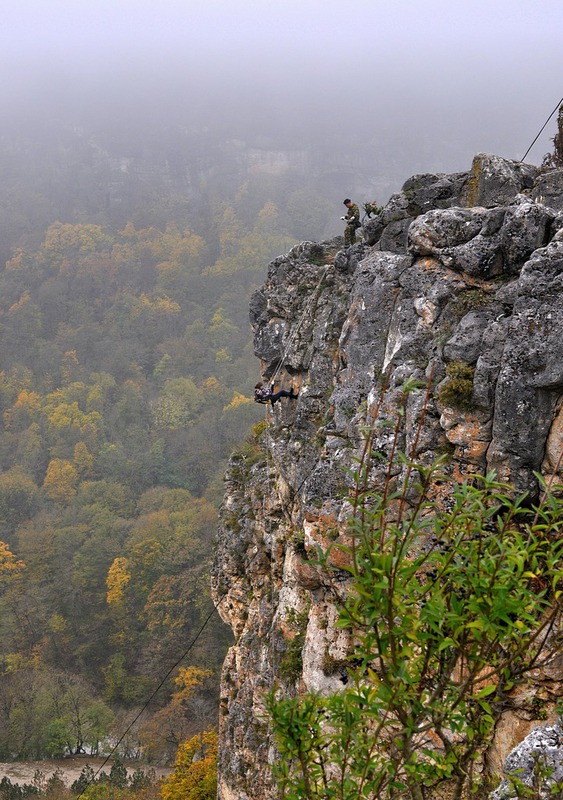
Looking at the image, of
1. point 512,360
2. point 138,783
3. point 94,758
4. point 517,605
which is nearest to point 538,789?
point 517,605

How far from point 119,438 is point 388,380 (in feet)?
188

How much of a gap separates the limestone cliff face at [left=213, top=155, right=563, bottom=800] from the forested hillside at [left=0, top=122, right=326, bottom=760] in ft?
61.9

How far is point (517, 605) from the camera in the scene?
2.68 metres

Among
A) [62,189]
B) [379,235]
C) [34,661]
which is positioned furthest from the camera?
[62,189]

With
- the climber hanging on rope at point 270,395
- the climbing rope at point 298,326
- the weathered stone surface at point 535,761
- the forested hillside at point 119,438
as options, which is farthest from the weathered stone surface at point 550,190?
the forested hillside at point 119,438

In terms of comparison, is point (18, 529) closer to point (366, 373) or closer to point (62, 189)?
point (366, 373)

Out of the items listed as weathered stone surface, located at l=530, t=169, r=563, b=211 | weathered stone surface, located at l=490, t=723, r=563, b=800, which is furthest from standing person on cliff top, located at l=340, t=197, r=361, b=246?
weathered stone surface, located at l=490, t=723, r=563, b=800

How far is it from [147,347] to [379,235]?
6622 centimetres

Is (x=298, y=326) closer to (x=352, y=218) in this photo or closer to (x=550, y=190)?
(x=352, y=218)

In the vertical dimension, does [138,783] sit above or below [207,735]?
below

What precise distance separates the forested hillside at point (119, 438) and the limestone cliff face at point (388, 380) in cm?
1886

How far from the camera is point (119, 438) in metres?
61.1

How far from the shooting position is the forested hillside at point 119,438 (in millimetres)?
31766

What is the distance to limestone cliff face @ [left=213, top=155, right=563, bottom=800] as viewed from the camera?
6.84m
